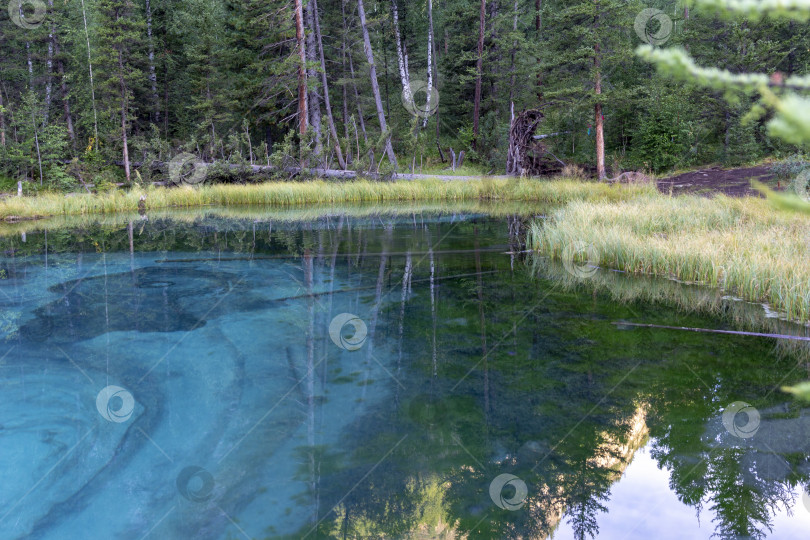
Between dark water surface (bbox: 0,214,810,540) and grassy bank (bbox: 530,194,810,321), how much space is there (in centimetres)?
60

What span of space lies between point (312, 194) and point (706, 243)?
45.2ft

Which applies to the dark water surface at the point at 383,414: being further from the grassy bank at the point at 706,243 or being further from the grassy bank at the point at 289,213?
the grassy bank at the point at 289,213

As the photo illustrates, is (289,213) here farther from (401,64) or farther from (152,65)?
(152,65)

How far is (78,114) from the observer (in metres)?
27.9

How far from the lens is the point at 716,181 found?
1634cm

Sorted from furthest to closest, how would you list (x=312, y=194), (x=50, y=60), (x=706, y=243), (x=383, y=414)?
(x=50, y=60), (x=312, y=194), (x=706, y=243), (x=383, y=414)

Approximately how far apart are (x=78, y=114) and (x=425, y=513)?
3148cm

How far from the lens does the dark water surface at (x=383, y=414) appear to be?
2996mm

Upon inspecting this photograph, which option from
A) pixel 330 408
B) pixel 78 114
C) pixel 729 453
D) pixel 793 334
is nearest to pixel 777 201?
pixel 729 453

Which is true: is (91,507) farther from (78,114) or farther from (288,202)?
(78,114)

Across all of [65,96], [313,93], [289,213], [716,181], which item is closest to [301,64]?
[313,93]

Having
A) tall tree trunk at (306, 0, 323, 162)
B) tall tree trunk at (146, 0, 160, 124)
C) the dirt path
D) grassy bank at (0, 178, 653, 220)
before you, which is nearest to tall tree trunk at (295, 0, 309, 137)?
tall tree trunk at (306, 0, 323, 162)

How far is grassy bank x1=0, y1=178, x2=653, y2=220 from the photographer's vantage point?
1737 centimetres

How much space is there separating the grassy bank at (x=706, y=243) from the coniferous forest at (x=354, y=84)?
863 centimetres
